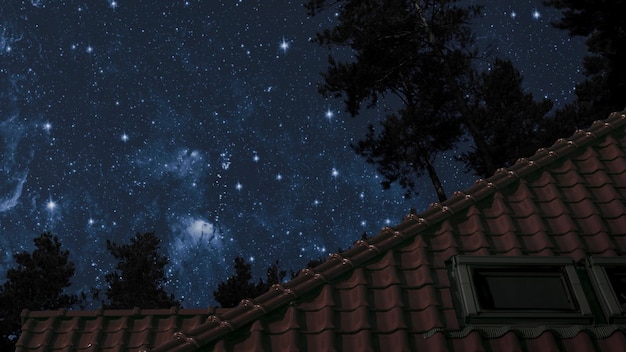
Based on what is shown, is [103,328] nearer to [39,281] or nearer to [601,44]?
[601,44]

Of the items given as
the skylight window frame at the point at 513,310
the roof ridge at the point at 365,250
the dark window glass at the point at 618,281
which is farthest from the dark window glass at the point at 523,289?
the roof ridge at the point at 365,250

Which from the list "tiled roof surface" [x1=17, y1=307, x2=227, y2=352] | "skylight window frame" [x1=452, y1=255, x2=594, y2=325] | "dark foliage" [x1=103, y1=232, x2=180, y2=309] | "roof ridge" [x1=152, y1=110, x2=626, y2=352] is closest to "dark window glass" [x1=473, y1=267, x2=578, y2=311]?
"skylight window frame" [x1=452, y1=255, x2=594, y2=325]

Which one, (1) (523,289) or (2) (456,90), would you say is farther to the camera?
(2) (456,90)

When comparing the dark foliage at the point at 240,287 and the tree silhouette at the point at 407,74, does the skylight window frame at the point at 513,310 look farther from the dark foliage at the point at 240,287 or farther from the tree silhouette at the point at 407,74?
the dark foliage at the point at 240,287

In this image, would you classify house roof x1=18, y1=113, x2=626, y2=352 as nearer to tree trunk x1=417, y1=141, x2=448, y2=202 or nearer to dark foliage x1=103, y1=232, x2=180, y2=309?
tree trunk x1=417, y1=141, x2=448, y2=202

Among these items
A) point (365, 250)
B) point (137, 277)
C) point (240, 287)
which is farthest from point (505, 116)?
point (137, 277)

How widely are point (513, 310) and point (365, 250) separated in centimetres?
152

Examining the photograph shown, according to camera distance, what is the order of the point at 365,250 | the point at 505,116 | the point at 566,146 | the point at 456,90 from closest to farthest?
the point at 365,250
the point at 566,146
the point at 456,90
the point at 505,116

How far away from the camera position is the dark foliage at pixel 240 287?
1214 inches

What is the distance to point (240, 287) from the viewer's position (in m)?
31.2

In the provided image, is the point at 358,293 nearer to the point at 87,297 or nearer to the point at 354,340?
the point at 354,340

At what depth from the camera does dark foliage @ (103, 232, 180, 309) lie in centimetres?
3647

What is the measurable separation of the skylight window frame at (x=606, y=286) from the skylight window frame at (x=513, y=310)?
0.14 metres

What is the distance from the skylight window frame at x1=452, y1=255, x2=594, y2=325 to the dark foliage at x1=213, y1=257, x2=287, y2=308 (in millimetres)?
25823
